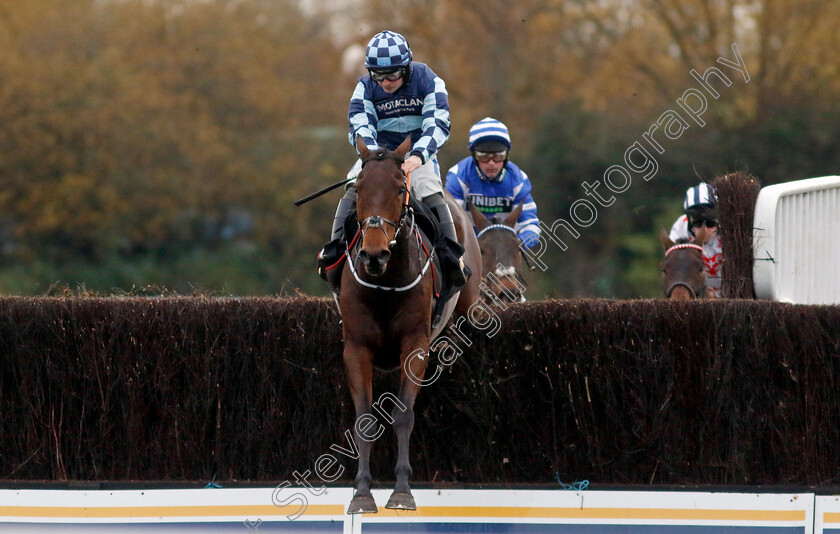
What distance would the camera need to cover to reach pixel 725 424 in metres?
A: 6.96

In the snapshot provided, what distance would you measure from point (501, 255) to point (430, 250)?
2.10 metres

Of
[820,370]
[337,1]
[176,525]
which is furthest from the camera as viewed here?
[337,1]

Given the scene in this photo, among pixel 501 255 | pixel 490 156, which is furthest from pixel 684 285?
pixel 490 156

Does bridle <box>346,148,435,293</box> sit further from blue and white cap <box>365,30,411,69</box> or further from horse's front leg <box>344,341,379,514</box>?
blue and white cap <box>365,30,411,69</box>

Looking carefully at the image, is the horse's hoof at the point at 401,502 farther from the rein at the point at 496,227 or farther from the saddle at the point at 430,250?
the rein at the point at 496,227

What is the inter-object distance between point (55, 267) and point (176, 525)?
2256 centimetres

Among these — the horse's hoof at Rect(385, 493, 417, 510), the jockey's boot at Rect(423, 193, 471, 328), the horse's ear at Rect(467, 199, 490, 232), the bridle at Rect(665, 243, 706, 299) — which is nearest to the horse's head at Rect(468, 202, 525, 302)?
the horse's ear at Rect(467, 199, 490, 232)

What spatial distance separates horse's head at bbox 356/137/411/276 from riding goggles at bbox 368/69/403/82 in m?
0.95

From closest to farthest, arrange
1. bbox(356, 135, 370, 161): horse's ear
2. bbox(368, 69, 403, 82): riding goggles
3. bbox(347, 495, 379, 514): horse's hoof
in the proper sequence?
bbox(347, 495, 379, 514): horse's hoof
bbox(356, 135, 370, 161): horse's ear
bbox(368, 69, 403, 82): riding goggles

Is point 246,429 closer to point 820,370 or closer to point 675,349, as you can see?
point 675,349

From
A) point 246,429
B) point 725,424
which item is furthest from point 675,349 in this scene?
point 246,429

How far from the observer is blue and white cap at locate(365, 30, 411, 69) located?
6559 millimetres

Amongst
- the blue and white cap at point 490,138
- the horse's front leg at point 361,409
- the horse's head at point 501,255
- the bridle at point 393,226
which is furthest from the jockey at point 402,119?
the blue and white cap at point 490,138

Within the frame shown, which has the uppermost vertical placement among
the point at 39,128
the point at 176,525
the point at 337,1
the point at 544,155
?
the point at 337,1
